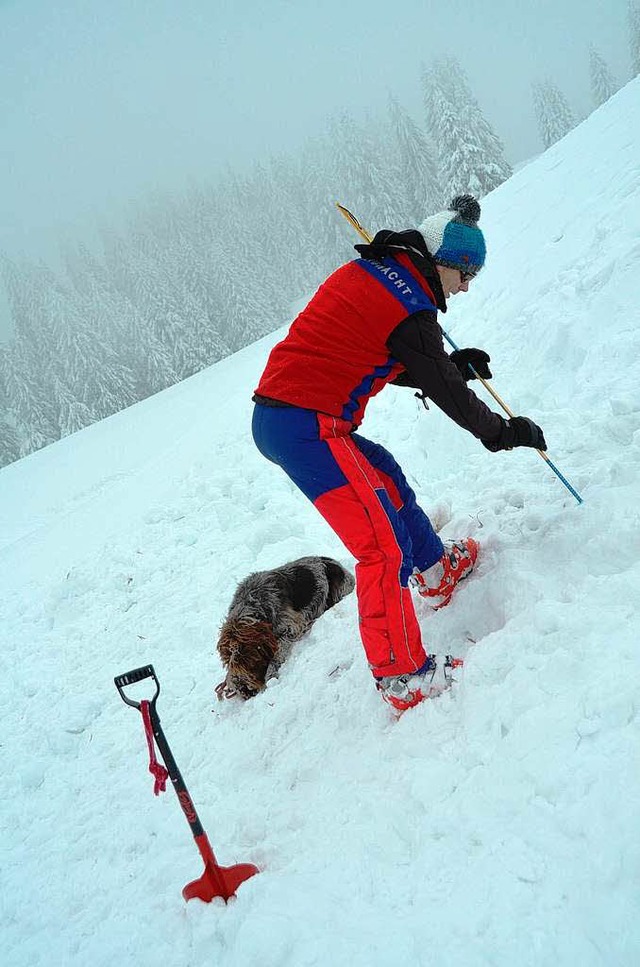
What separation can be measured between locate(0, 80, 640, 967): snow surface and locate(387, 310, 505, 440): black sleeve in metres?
0.97

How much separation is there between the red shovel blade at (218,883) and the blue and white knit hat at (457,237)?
306 cm

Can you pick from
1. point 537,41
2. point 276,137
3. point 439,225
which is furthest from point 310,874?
point 537,41

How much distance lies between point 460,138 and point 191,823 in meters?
39.1

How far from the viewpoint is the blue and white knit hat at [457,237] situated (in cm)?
290

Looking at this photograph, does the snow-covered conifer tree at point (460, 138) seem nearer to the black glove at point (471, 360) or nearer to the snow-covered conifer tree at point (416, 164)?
the snow-covered conifer tree at point (416, 164)

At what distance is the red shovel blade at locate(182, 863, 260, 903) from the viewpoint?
2.25 metres

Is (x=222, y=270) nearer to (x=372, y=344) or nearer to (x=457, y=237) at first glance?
(x=457, y=237)

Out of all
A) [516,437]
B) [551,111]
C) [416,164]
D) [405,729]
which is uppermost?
[416,164]

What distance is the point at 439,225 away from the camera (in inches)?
114

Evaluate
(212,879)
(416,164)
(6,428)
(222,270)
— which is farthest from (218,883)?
(6,428)

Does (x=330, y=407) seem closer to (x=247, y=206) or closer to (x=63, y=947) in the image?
(x=63, y=947)

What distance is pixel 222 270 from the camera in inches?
1852

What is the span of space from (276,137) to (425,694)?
138 meters

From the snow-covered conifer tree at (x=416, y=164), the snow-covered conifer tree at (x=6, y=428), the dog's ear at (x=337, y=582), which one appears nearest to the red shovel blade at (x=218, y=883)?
the dog's ear at (x=337, y=582)
